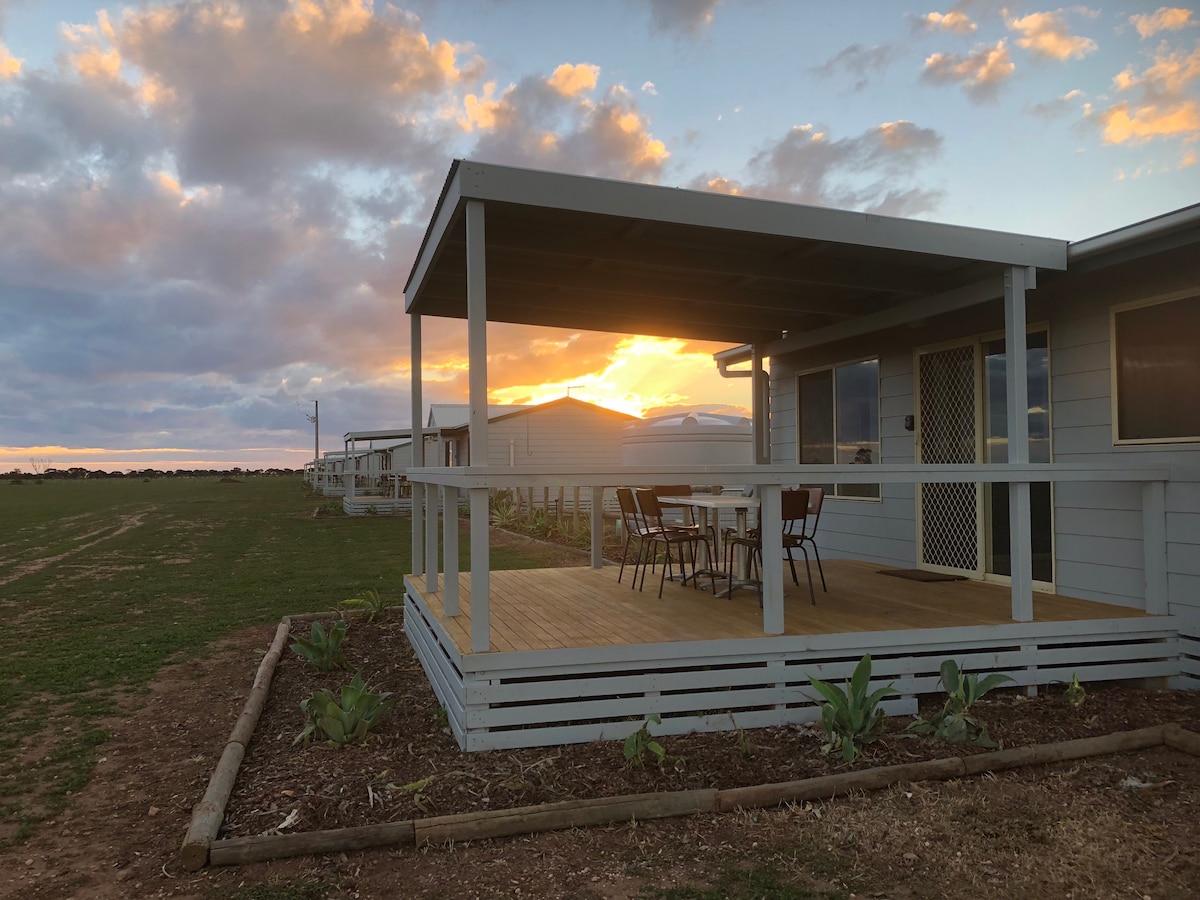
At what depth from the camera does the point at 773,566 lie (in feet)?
14.1

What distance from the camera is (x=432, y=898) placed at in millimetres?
2562

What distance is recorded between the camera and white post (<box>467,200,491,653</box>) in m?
3.86

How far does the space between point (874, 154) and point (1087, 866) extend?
284 inches

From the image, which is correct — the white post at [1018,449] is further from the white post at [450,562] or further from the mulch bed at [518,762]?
the white post at [450,562]

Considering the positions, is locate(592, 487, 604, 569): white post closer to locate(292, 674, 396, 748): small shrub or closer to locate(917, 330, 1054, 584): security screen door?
locate(917, 330, 1054, 584): security screen door

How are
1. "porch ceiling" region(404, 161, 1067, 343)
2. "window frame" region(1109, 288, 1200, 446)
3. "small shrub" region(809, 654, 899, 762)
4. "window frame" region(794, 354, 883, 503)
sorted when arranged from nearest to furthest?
"small shrub" region(809, 654, 899, 762), "porch ceiling" region(404, 161, 1067, 343), "window frame" region(1109, 288, 1200, 446), "window frame" region(794, 354, 883, 503)

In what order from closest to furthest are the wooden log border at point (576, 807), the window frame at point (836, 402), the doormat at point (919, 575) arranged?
the wooden log border at point (576, 807) < the doormat at point (919, 575) < the window frame at point (836, 402)

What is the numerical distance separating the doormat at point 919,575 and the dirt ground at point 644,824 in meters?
2.19

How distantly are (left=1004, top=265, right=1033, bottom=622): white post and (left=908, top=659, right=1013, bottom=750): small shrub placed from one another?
742mm

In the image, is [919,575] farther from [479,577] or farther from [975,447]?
[479,577]

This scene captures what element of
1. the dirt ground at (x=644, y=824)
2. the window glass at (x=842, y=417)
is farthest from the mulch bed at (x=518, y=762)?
the window glass at (x=842, y=417)

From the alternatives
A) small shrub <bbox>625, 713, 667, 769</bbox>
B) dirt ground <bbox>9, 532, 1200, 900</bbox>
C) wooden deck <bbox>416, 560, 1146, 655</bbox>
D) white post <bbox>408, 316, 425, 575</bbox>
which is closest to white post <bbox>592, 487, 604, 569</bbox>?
wooden deck <bbox>416, 560, 1146, 655</bbox>

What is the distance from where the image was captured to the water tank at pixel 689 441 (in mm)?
11711

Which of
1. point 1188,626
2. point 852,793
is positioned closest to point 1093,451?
point 1188,626
